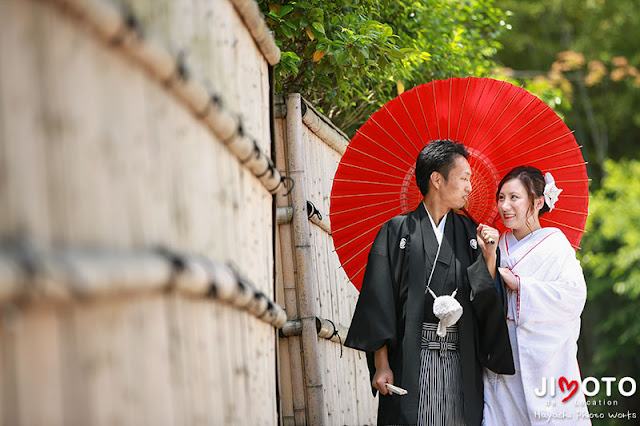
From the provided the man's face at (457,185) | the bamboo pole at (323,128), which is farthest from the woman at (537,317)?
the bamboo pole at (323,128)

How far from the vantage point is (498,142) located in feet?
13.8

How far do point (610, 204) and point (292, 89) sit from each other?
36.4 feet

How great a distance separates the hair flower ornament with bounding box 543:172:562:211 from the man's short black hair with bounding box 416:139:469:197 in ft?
1.63

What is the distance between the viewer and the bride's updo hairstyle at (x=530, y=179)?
163 inches

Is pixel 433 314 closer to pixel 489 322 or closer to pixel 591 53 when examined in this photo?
pixel 489 322

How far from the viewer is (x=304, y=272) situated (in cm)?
454

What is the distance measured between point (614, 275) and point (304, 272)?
11325 millimetres

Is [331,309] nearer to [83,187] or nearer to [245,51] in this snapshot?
[245,51]

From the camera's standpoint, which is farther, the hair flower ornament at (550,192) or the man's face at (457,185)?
the hair flower ornament at (550,192)

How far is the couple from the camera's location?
3.82 meters

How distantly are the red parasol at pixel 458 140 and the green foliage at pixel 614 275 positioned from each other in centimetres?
971

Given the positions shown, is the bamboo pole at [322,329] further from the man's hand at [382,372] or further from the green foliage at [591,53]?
the green foliage at [591,53]

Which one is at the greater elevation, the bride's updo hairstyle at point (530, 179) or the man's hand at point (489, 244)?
the bride's updo hairstyle at point (530, 179)

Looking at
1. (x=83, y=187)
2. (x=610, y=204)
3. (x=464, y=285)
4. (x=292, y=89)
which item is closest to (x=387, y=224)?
(x=464, y=285)
